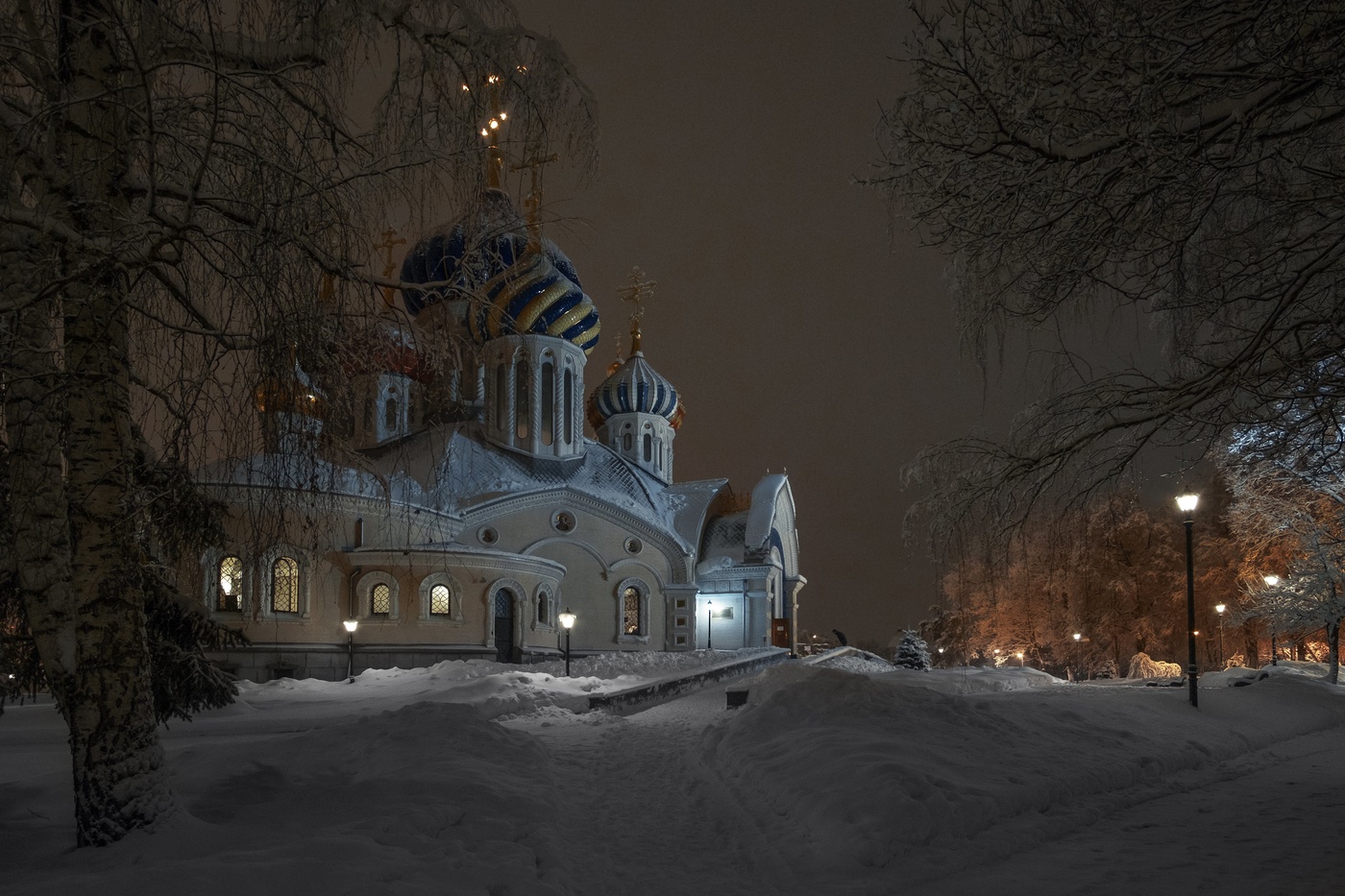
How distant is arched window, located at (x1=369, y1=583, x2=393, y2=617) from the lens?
81.9ft

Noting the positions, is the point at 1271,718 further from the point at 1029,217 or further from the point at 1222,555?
the point at 1222,555

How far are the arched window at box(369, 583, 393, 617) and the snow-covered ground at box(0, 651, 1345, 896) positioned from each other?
41.2 feet

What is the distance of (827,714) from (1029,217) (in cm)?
613

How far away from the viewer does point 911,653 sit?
38.3m

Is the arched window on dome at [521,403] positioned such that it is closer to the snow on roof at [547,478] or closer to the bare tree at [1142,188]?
the snow on roof at [547,478]

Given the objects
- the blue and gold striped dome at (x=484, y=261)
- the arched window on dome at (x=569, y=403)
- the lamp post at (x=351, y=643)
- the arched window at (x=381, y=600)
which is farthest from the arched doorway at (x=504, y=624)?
the blue and gold striped dome at (x=484, y=261)

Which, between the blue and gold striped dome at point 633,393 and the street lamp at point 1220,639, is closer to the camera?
the street lamp at point 1220,639

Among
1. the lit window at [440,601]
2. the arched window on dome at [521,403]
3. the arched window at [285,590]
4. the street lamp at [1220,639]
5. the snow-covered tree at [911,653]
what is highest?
the arched window on dome at [521,403]

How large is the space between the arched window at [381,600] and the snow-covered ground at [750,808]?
41.2 feet

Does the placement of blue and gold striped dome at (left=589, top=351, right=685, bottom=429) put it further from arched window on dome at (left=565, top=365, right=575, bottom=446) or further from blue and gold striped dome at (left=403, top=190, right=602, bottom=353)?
blue and gold striped dome at (left=403, top=190, right=602, bottom=353)

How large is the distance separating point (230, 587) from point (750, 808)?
17.4 meters

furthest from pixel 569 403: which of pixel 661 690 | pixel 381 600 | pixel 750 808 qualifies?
pixel 750 808

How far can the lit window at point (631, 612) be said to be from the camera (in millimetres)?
34562

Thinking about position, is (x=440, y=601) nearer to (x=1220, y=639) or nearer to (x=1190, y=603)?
(x=1190, y=603)
